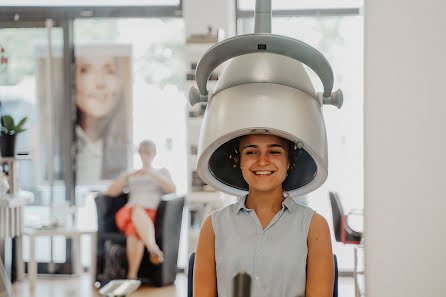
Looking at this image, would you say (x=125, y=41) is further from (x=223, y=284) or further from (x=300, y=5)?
(x=223, y=284)

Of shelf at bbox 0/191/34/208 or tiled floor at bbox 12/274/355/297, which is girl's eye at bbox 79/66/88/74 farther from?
tiled floor at bbox 12/274/355/297

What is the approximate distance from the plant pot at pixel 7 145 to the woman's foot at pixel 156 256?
3.95 ft

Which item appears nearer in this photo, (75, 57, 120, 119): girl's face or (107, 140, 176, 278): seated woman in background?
Answer: (107, 140, 176, 278): seated woman in background

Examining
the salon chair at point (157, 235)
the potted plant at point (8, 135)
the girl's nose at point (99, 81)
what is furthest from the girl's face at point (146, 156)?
the potted plant at point (8, 135)

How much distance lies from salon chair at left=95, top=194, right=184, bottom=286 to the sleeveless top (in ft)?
0.24

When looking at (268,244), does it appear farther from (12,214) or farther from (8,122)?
(8,122)

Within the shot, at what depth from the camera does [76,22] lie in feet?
14.7

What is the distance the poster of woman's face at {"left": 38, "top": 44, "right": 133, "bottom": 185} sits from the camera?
4.51 metres
